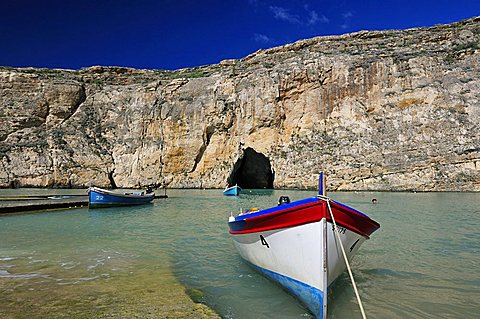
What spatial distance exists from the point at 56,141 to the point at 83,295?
48931 millimetres

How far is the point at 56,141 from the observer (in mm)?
48875

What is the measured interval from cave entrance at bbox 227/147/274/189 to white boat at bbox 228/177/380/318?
152ft

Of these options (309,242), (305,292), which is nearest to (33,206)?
(305,292)

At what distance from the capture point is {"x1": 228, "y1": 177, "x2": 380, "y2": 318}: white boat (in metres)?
5.20

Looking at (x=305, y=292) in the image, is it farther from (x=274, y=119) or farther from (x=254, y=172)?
(x=254, y=172)

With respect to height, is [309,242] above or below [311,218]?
below

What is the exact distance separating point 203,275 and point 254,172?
49337 mm


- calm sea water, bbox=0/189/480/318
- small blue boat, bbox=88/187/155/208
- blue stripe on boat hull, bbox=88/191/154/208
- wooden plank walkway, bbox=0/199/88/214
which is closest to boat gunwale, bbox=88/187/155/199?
small blue boat, bbox=88/187/155/208

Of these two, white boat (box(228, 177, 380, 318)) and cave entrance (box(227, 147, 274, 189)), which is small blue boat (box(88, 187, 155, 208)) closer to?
white boat (box(228, 177, 380, 318))

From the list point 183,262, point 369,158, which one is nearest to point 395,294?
point 183,262

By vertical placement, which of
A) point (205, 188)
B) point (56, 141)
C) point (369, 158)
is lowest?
point (205, 188)

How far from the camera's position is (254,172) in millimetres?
56531

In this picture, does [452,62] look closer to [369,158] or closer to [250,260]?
[369,158]

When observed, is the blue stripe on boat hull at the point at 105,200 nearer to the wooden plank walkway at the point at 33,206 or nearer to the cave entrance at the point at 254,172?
the wooden plank walkway at the point at 33,206
